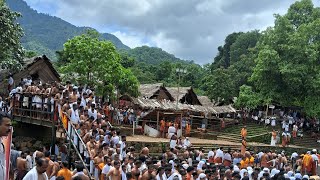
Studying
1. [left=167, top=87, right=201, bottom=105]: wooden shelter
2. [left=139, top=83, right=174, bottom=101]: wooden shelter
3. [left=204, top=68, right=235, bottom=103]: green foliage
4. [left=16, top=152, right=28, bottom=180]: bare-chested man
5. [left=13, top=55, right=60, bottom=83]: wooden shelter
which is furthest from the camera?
[left=167, top=87, right=201, bottom=105]: wooden shelter

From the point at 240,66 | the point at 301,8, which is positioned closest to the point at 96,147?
the point at 301,8

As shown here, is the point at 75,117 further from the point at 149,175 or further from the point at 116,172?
the point at 149,175

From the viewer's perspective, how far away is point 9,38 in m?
19.6

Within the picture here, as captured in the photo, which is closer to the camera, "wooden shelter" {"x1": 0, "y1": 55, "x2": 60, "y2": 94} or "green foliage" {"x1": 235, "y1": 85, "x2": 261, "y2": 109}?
"wooden shelter" {"x1": 0, "y1": 55, "x2": 60, "y2": 94}

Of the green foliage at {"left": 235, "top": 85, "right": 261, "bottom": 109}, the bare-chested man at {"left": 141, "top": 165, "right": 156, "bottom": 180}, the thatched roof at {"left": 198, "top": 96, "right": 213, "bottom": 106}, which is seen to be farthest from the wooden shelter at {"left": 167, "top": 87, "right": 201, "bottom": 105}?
the bare-chested man at {"left": 141, "top": 165, "right": 156, "bottom": 180}

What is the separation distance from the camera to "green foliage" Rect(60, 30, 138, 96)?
2612cm

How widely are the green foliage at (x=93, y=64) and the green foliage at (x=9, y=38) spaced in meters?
5.21

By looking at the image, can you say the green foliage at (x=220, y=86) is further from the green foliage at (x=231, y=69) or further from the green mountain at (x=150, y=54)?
the green mountain at (x=150, y=54)

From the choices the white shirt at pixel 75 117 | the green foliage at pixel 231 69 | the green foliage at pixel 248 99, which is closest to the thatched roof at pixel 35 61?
the white shirt at pixel 75 117

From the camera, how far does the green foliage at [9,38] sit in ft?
63.5

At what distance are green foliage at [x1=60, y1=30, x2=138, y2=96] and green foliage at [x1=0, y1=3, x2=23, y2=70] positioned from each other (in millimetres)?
5205

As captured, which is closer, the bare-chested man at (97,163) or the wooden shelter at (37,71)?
the bare-chested man at (97,163)

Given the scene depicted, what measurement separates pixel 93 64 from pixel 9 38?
7305 mm

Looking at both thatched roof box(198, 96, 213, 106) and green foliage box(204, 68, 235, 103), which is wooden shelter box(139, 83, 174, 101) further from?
thatched roof box(198, 96, 213, 106)
